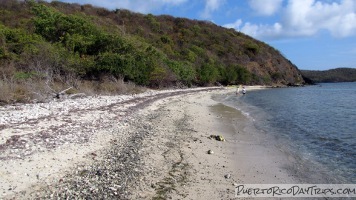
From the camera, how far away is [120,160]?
7309mm

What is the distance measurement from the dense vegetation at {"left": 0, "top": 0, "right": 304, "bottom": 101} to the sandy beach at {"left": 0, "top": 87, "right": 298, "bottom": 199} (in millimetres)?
7348

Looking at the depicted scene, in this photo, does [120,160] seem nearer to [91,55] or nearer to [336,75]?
[91,55]

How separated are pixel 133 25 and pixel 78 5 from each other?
48.3ft

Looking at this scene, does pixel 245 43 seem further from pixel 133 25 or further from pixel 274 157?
pixel 274 157

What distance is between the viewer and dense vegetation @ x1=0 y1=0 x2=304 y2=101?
23172 millimetres

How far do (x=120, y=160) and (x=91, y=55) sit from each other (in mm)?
26216

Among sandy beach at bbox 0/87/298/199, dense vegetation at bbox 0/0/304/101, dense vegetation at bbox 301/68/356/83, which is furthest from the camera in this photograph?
dense vegetation at bbox 301/68/356/83

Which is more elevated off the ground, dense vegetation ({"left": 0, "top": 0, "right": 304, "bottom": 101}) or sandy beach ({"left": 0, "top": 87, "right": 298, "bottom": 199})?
dense vegetation ({"left": 0, "top": 0, "right": 304, "bottom": 101})

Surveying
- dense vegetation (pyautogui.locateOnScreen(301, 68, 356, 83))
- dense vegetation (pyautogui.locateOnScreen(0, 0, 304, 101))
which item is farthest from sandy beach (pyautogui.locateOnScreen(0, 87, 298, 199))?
dense vegetation (pyautogui.locateOnScreen(301, 68, 356, 83))

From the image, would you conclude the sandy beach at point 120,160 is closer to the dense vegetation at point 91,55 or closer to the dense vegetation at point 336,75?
the dense vegetation at point 91,55

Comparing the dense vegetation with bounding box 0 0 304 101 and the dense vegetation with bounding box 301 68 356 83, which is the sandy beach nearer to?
the dense vegetation with bounding box 0 0 304 101

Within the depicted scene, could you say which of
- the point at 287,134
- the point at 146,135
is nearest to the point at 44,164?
the point at 146,135

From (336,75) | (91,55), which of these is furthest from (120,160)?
(336,75)

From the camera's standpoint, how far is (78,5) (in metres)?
77.2
